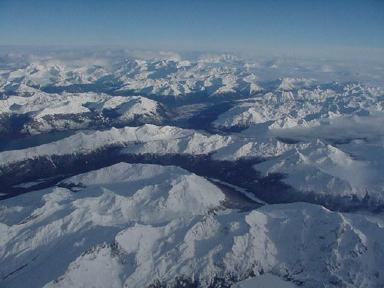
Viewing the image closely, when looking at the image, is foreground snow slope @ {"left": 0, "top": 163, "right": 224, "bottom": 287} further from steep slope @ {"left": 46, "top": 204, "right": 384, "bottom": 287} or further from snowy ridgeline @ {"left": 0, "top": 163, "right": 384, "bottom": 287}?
steep slope @ {"left": 46, "top": 204, "right": 384, "bottom": 287}

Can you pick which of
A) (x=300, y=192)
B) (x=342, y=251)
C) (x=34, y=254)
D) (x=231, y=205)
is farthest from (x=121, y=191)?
(x=342, y=251)

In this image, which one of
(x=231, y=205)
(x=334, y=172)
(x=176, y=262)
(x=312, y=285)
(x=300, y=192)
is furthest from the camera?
(x=334, y=172)

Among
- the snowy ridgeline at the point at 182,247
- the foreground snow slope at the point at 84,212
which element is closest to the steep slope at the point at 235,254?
the snowy ridgeline at the point at 182,247

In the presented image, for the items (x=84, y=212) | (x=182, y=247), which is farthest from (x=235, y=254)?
(x=84, y=212)

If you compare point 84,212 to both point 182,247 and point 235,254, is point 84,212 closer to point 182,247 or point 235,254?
point 182,247

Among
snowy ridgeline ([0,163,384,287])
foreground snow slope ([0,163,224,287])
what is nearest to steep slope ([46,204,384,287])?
snowy ridgeline ([0,163,384,287])

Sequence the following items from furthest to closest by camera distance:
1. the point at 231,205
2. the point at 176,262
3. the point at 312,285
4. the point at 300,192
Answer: the point at 300,192 → the point at 231,205 → the point at 176,262 → the point at 312,285

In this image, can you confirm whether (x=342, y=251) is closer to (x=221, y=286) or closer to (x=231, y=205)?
(x=221, y=286)

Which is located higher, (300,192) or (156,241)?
(156,241)
